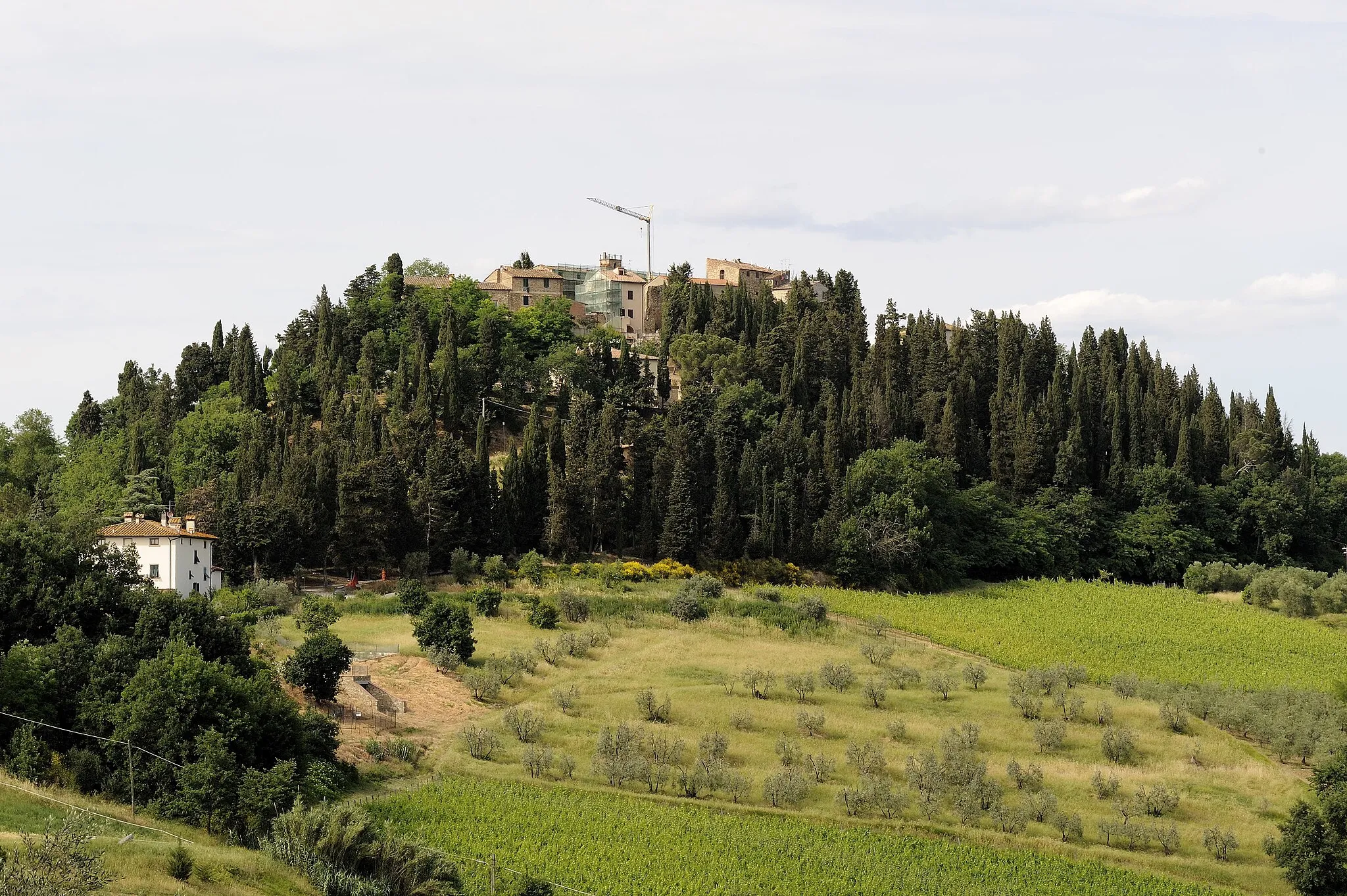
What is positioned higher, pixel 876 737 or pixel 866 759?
pixel 876 737

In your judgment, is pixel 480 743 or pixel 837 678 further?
pixel 837 678

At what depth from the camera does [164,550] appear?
197 feet

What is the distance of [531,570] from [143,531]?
1736cm

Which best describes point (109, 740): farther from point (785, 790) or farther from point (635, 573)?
point (635, 573)

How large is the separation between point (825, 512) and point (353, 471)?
25341 mm

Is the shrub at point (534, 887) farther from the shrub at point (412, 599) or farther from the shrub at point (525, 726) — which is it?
the shrub at point (412, 599)

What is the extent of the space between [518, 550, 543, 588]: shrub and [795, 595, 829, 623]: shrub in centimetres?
1194

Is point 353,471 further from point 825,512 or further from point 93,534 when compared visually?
point 825,512

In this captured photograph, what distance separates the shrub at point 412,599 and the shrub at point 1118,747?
87.0 feet

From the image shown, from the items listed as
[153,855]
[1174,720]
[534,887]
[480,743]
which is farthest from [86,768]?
[1174,720]

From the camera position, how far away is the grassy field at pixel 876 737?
4056 centimetres

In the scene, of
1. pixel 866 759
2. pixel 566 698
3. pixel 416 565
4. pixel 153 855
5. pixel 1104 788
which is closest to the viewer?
pixel 153 855

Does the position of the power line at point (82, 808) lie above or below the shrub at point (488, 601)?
below

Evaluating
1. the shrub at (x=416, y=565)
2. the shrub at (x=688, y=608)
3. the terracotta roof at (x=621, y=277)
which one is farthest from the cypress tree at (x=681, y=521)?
the terracotta roof at (x=621, y=277)
